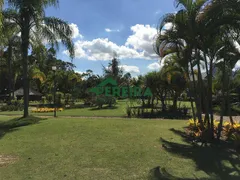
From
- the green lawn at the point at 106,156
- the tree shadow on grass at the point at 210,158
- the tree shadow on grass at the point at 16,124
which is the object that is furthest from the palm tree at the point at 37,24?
the tree shadow on grass at the point at 210,158

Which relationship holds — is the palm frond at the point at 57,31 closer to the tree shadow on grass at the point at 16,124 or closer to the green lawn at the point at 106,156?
the tree shadow on grass at the point at 16,124

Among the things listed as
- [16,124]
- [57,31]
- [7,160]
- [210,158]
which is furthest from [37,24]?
[210,158]

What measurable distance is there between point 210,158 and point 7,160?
4839 millimetres

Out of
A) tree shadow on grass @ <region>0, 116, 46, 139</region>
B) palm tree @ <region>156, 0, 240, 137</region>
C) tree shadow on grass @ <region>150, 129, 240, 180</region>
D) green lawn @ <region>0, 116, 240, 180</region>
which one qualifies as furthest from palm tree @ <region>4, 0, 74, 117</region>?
tree shadow on grass @ <region>150, 129, 240, 180</region>

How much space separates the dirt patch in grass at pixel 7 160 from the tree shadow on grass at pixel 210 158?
10.4 ft

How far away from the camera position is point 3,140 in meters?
8.05

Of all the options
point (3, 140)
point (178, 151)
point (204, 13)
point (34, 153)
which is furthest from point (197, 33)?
point (3, 140)

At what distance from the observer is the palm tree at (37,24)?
11891 millimetres

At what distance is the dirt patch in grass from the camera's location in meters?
5.51

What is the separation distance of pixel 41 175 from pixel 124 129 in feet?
17.1

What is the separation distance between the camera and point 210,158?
239 inches

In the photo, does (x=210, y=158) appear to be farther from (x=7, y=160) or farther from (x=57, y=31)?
(x=57, y=31)

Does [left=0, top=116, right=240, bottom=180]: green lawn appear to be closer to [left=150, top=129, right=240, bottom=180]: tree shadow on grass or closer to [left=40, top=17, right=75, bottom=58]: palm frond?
[left=150, top=129, right=240, bottom=180]: tree shadow on grass

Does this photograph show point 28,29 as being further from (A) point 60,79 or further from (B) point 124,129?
(A) point 60,79
